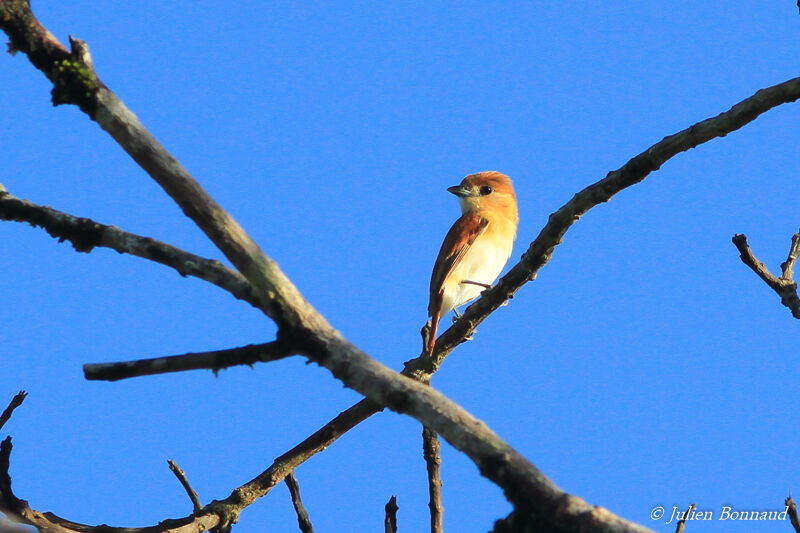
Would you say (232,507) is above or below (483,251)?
below

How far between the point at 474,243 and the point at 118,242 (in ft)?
21.6

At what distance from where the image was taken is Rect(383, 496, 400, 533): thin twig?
5.10m

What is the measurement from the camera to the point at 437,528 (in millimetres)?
5312

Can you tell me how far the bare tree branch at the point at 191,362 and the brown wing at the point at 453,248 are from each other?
580 cm

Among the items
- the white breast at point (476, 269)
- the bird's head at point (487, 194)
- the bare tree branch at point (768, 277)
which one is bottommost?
the bare tree branch at point (768, 277)

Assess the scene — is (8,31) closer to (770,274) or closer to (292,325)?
(292,325)

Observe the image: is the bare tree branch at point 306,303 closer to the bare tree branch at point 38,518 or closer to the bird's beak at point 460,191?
the bare tree branch at point 38,518

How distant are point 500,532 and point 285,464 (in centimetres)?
310

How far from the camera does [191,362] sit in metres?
2.95

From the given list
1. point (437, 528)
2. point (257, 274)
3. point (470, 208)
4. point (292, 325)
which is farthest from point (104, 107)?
point (470, 208)

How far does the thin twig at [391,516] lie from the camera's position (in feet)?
16.7

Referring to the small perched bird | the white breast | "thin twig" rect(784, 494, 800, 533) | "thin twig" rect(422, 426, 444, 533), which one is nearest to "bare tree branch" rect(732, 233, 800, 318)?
"thin twig" rect(784, 494, 800, 533)

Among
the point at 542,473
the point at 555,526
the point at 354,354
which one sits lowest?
the point at 555,526

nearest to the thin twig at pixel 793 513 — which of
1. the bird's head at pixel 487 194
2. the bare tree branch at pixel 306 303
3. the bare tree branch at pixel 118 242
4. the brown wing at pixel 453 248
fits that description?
the bare tree branch at pixel 306 303
